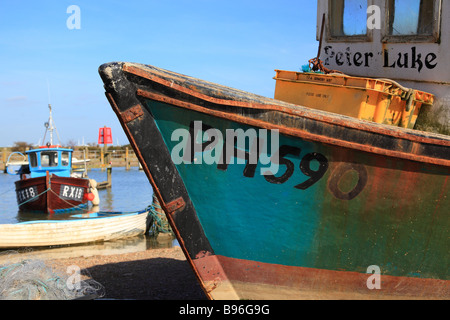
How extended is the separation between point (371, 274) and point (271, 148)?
68.7 inches

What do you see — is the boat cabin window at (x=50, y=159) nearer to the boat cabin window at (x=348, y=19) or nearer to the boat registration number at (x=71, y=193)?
the boat registration number at (x=71, y=193)

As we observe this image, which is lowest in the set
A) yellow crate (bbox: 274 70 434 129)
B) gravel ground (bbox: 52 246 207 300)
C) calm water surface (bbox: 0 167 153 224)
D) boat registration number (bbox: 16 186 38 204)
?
calm water surface (bbox: 0 167 153 224)

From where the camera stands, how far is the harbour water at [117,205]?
13.4 meters

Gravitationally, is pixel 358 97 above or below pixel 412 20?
below

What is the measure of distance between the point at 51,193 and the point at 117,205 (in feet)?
21.0

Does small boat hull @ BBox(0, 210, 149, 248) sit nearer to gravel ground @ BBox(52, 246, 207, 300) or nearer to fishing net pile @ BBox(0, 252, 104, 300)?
gravel ground @ BBox(52, 246, 207, 300)

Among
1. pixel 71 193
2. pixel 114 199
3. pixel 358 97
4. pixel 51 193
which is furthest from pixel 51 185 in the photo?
pixel 358 97

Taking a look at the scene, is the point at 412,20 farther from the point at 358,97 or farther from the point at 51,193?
the point at 51,193

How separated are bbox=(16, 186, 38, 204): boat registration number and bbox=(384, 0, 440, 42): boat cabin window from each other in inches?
683

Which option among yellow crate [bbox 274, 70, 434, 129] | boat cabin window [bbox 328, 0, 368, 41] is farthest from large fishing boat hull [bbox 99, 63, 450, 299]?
boat cabin window [bbox 328, 0, 368, 41]

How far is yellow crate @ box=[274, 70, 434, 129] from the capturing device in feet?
17.3

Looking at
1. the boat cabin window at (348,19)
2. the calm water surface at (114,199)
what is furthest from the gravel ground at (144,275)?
the calm water surface at (114,199)

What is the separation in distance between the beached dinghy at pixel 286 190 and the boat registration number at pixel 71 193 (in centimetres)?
1649

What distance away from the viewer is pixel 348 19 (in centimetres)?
668
